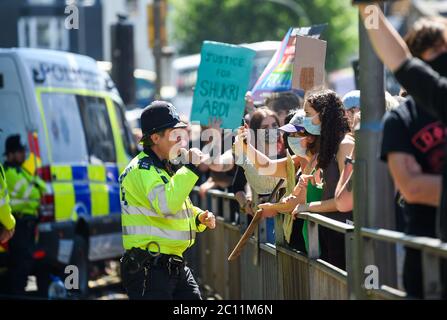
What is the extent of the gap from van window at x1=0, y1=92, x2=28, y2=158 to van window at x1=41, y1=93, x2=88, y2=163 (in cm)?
37

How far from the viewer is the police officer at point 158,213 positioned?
21.5 ft

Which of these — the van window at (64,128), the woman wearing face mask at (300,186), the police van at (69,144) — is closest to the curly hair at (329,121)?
the woman wearing face mask at (300,186)

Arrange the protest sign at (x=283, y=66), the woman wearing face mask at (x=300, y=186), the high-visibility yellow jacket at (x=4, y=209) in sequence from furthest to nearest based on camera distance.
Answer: the protest sign at (x=283, y=66) < the high-visibility yellow jacket at (x=4, y=209) < the woman wearing face mask at (x=300, y=186)

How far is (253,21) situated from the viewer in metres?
58.9

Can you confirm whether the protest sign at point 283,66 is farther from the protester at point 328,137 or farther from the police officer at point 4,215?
the police officer at point 4,215

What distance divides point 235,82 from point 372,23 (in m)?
4.43

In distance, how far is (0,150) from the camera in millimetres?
11430

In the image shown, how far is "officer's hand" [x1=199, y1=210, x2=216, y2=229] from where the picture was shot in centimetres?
692

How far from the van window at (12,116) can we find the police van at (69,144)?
11 mm

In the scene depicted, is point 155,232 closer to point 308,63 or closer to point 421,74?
point 421,74

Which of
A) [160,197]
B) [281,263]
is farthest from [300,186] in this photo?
[160,197]

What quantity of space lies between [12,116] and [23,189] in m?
0.84

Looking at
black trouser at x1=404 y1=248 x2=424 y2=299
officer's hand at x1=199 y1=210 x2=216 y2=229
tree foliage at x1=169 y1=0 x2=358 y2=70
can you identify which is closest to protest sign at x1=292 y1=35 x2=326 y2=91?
officer's hand at x1=199 y1=210 x2=216 y2=229

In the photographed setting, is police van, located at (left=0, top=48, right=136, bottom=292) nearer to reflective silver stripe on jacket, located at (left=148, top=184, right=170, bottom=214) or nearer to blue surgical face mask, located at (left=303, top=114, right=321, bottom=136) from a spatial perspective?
blue surgical face mask, located at (left=303, top=114, right=321, bottom=136)
